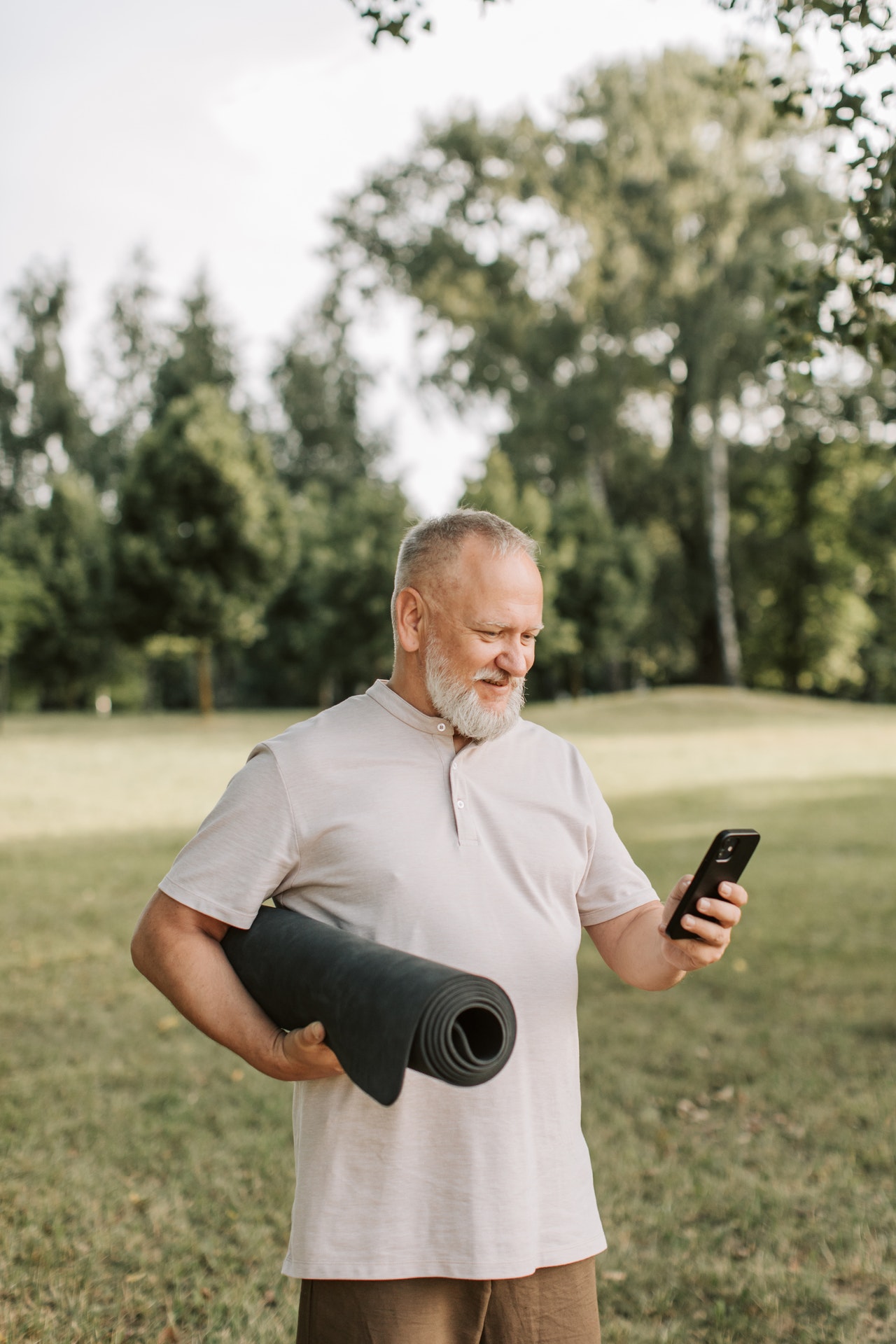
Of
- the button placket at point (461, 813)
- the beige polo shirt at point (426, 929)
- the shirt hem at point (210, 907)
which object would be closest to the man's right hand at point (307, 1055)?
the beige polo shirt at point (426, 929)

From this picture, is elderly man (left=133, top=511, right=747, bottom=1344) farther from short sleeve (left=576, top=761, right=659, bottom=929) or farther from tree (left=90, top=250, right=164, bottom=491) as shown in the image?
tree (left=90, top=250, right=164, bottom=491)

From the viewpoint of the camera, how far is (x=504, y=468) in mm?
31812

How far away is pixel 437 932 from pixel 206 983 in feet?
1.46

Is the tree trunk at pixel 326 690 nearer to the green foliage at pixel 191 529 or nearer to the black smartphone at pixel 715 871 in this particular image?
the green foliage at pixel 191 529

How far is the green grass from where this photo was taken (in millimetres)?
3756

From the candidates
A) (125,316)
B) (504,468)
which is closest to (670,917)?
(504,468)

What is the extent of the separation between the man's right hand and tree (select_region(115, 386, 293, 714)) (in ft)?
89.8

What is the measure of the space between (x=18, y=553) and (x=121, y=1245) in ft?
128

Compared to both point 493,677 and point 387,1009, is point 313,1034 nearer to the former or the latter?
point 387,1009

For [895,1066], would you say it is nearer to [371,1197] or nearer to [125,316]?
[371,1197]

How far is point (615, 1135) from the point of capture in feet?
16.8

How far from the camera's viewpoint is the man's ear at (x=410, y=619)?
2.25 m

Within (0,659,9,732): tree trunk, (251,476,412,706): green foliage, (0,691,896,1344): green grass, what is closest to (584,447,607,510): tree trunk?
(251,476,412,706): green foliage

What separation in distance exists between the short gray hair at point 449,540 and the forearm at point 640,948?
828mm
